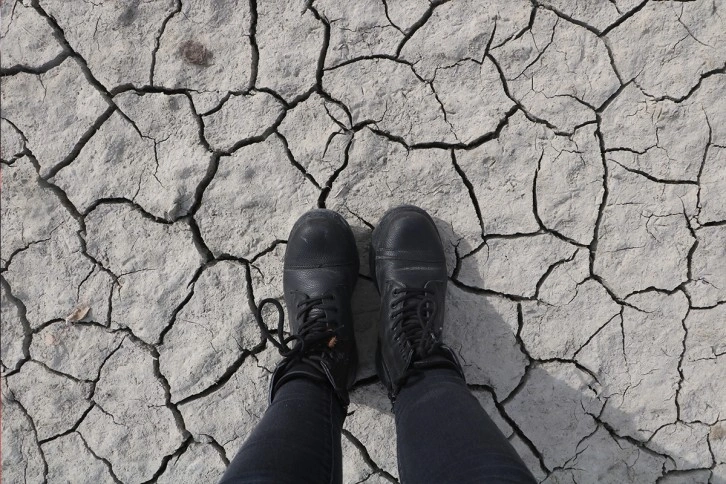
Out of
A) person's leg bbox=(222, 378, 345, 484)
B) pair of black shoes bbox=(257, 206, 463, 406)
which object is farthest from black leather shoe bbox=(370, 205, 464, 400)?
person's leg bbox=(222, 378, 345, 484)

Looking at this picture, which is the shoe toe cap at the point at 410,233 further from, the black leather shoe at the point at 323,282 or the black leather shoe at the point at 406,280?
the black leather shoe at the point at 323,282

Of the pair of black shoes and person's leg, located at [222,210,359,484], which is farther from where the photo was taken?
the pair of black shoes

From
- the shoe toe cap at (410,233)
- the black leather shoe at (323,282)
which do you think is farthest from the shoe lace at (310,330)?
the shoe toe cap at (410,233)

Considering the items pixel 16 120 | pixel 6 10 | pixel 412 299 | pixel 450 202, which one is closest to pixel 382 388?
pixel 412 299

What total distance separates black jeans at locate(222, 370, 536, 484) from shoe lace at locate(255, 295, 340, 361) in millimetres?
100

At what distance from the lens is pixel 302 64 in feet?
5.69

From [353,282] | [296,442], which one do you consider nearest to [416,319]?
[353,282]

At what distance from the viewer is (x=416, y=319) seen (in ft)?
5.35

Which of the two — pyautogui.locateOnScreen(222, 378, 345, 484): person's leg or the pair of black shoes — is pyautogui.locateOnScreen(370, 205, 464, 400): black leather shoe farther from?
pyautogui.locateOnScreen(222, 378, 345, 484): person's leg

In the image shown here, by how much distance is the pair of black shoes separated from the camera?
1.61m

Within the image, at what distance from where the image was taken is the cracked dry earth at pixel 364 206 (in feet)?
5.57

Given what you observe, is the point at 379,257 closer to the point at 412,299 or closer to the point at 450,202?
the point at 412,299

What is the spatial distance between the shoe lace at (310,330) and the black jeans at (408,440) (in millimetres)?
100

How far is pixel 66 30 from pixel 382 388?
1559mm
